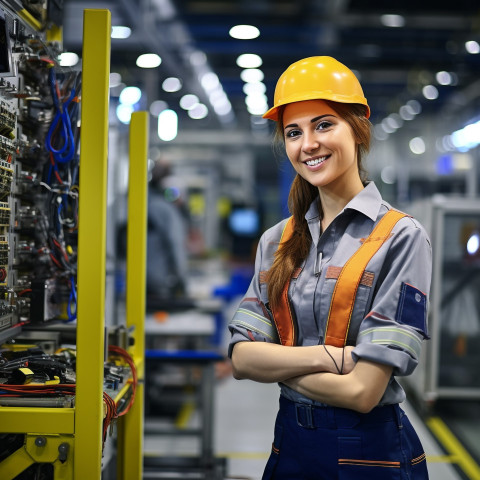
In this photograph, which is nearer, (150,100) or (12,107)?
(12,107)

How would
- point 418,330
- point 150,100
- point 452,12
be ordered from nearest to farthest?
point 418,330 < point 452,12 < point 150,100

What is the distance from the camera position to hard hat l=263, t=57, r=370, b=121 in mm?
1814

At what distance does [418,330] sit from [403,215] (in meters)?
0.35

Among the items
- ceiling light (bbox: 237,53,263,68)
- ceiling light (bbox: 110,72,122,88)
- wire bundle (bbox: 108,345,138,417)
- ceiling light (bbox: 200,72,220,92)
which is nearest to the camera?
wire bundle (bbox: 108,345,138,417)

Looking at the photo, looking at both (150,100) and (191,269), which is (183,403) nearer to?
(191,269)

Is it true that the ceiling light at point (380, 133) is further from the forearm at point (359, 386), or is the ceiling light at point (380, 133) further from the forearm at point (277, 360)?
the forearm at point (359, 386)

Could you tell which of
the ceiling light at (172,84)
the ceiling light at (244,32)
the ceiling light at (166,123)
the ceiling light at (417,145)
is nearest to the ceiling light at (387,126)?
the ceiling light at (417,145)

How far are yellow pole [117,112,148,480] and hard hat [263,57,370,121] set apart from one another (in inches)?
37.6

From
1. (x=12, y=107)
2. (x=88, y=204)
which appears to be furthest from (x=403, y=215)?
(x=12, y=107)

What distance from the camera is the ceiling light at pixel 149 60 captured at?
337 inches

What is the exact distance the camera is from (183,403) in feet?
19.4

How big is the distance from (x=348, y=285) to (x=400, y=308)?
156 mm

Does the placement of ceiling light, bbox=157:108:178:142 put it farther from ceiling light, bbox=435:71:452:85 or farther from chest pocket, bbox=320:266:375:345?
chest pocket, bbox=320:266:375:345

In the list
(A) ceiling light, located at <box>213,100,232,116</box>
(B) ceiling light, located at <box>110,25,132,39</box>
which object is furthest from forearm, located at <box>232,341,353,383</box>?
(A) ceiling light, located at <box>213,100,232,116</box>
